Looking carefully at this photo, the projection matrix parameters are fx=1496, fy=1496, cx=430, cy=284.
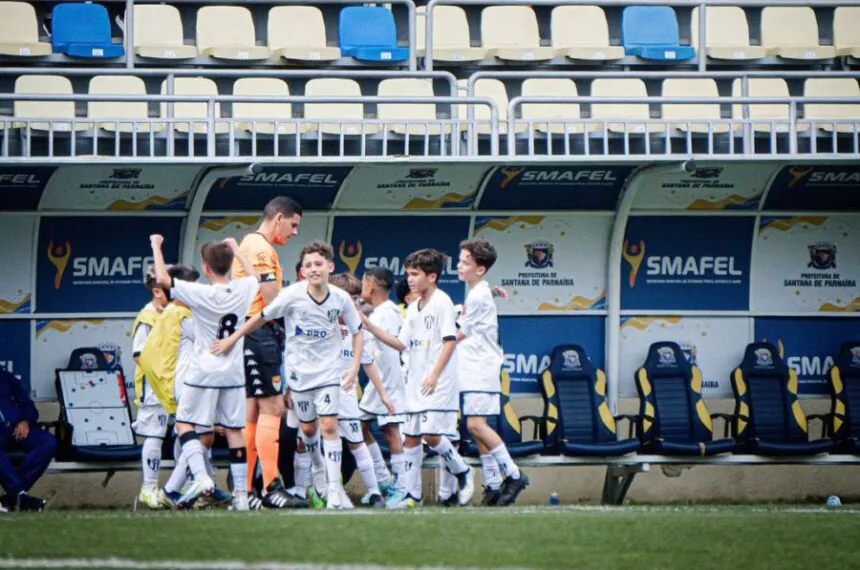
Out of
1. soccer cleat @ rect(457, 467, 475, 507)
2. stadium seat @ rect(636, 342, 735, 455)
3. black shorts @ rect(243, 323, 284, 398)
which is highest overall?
black shorts @ rect(243, 323, 284, 398)

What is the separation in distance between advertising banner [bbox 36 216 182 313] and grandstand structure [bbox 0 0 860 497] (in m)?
0.02

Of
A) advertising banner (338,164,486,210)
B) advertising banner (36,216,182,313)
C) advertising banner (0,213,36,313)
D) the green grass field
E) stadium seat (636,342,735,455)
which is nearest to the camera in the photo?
the green grass field

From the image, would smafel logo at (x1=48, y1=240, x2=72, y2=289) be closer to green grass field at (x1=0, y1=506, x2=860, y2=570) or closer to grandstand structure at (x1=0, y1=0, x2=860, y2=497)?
grandstand structure at (x1=0, y1=0, x2=860, y2=497)

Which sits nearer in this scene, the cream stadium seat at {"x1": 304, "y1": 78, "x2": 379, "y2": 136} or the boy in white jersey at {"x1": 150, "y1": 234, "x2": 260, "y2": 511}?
the boy in white jersey at {"x1": 150, "y1": 234, "x2": 260, "y2": 511}

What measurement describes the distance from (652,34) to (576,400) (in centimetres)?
454

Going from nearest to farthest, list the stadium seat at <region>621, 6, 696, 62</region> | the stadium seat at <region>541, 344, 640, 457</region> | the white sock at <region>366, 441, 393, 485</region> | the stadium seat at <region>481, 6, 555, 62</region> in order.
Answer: the white sock at <region>366, 441, 393, 485</region>, the stadium seat at <region>541, 344, 640, 457</region>, the stadium seat at <region>481, 6, 555, 62</region>, the stadium seat at <region>621, 6, 696, 62</region>

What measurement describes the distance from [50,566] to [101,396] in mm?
5892

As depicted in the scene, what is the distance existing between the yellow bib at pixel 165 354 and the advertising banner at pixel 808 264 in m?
5.53

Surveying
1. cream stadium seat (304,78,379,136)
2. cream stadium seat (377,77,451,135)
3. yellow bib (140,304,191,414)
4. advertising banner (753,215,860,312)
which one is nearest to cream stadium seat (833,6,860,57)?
advertising banner (753,215,860,312)

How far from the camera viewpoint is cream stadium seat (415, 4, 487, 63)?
575 inches

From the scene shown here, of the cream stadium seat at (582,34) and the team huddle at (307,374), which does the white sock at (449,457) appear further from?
the cream stadium seat at (582,34)

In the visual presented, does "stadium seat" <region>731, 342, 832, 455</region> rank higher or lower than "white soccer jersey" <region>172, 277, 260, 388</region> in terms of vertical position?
lower

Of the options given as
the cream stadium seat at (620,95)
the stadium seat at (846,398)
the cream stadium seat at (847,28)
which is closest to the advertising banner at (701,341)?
the stadium seat at (846,398)

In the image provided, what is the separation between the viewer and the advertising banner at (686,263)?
43.4ft
